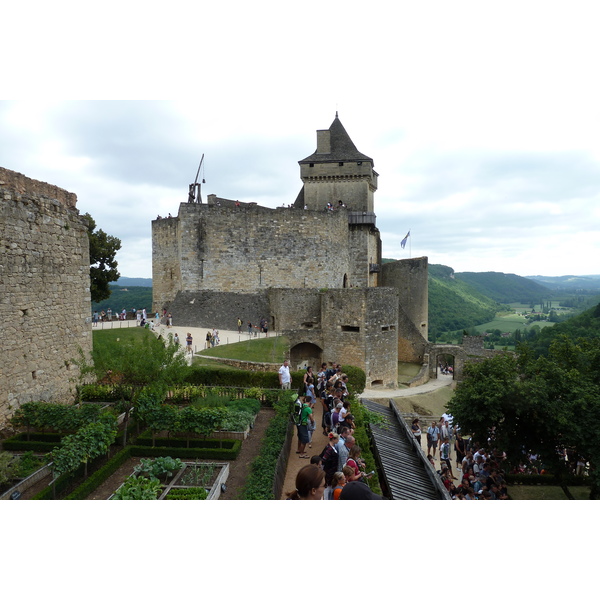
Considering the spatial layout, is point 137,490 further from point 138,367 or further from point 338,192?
point 338,192

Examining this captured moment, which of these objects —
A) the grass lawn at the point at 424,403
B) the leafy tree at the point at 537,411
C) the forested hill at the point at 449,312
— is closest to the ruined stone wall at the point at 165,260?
the grass lawn at the point at 424,403

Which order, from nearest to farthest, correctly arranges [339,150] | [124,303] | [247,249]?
1. [247,249]
2. [339,150]
3. [124,303]

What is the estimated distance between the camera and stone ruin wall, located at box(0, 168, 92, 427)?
9.54 metres

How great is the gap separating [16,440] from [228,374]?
755cm

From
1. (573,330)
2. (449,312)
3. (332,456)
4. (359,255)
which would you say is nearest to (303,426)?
(332,456)

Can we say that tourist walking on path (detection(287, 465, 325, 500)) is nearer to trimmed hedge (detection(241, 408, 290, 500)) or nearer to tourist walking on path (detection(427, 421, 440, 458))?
trimmed hedge (detection(241, 408, 290, 500))

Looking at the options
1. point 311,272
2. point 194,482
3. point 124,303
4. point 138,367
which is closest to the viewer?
point 194,482

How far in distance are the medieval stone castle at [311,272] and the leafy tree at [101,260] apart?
4726 millimetres

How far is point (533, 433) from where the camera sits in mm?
11656

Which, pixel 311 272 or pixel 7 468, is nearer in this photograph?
pixel 7 468

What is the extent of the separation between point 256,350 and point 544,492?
1349cm

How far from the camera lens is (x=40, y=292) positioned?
34.4 ft

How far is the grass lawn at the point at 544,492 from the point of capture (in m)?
12.4

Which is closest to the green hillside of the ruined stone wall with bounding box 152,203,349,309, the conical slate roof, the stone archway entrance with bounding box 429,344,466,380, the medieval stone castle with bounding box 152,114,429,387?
the medieval stone castle with bounding box 152,114,429,387
